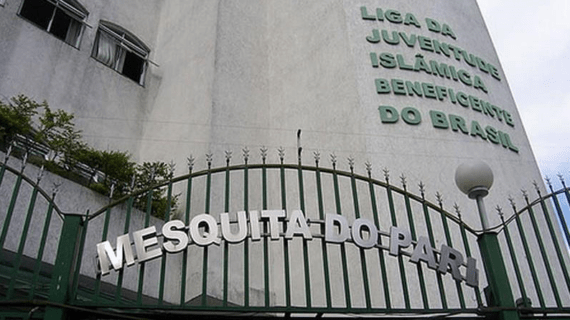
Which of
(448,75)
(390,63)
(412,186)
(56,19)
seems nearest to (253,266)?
(412,186)

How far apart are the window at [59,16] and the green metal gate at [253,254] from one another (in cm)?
487

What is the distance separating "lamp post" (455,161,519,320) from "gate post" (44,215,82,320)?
409 cm

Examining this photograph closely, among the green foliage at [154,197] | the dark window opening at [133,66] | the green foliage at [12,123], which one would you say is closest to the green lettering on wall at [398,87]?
the green foliage at [154,197]

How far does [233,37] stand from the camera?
42.3 feet

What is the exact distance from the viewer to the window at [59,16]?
11477 mm

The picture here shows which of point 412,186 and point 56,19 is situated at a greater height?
point 56,19

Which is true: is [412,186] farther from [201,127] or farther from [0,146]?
[0,146]

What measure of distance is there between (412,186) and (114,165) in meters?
5.48

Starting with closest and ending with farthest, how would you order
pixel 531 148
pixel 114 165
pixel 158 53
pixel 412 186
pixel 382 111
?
pixel 114 165 → pixel 412 186 → pixel 382 111 → pixel 531 148 → pixel 158 53

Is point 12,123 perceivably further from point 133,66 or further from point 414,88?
point 414,88

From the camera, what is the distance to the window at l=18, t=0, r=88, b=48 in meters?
11.5

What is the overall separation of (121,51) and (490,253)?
10734mm

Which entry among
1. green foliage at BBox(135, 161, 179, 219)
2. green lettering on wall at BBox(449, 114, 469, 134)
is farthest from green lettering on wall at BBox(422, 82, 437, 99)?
green foliage at BBox(135, 161, 179, 219)

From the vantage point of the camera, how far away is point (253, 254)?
965 cm
